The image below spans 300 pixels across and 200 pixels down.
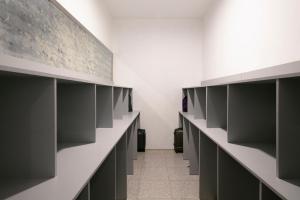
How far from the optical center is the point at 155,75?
247 inches

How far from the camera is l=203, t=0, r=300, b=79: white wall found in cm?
255

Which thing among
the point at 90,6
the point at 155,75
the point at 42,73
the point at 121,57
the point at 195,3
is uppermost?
the point at 195,3

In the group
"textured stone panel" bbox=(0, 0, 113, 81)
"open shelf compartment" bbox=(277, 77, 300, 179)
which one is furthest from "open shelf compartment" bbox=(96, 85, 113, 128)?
"open shelf compartment" bbox=(277, 77, 300, 179)

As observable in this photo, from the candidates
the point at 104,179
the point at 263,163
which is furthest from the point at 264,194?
the point at 104,179

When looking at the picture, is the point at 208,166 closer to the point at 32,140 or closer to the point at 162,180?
the point at 162,180

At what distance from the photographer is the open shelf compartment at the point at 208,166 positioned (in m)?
2.95

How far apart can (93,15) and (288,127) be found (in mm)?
3897

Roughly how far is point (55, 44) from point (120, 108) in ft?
5.00

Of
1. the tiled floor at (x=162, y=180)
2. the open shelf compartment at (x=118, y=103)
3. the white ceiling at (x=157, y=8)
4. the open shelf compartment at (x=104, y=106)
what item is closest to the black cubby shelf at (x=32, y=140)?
the open shelf compartment at (x=104, y=106)

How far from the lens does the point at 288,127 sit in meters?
1.28

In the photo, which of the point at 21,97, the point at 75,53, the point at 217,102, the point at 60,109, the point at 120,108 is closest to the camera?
the point at 21,97

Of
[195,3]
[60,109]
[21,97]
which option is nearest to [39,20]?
[60,109]

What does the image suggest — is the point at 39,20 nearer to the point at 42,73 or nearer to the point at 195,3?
the point at 42,73

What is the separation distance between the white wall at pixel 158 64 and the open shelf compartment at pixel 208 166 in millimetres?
3238
